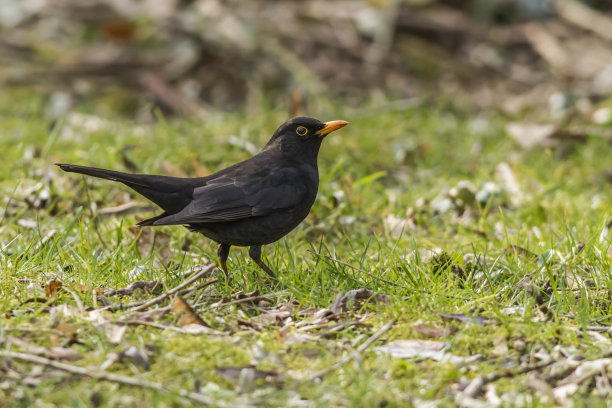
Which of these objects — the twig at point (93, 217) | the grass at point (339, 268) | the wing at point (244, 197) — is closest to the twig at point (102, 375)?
the grass at point (339, 268)

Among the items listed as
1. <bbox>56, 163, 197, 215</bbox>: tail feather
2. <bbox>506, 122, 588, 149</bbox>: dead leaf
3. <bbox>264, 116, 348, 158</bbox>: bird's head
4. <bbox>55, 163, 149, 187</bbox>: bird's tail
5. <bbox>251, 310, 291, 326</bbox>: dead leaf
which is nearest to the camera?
<bbox>251, 310, 291, 326</bbox>: dead leaf

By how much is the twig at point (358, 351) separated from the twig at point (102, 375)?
1.48 ft

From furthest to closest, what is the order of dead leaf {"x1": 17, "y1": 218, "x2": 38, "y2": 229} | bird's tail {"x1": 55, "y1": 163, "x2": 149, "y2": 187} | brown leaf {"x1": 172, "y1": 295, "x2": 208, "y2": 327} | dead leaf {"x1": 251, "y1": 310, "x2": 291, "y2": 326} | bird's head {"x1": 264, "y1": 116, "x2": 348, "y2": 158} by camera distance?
dead leaf {"x1": 17, "y1": 218, "x2": 38, "y2": 229}, bird's head {"x1": 264, "y1": 116, "x2": 348, "y2": 158}, bird's tail {"x1": 55, "y1": 163, "x2": 149, "y2": 187}, dead leaf {"x1": 251, "y1": 310, "x2": 291, "y2": 326}, brown leaf {"x1": 172, "y1": 295, "x2": 208, "y2": 327}

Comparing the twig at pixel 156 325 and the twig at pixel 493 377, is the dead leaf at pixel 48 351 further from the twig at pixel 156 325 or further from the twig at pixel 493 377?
the twig at pixel 493 377

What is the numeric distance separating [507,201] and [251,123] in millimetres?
2374

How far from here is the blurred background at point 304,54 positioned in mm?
8320

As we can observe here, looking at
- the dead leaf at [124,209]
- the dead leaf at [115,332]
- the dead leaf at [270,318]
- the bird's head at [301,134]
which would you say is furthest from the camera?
the dead leaf at [124,209]

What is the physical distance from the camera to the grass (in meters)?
2.88

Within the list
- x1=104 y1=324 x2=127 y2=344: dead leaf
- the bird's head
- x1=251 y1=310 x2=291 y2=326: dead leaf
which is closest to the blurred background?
the bird's head

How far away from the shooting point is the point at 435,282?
12.1ft

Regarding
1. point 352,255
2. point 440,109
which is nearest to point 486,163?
point 440,109

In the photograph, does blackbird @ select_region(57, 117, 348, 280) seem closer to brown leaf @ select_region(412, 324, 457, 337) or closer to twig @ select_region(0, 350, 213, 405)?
brown leaf @ select_region(412, 324, 457, 337)

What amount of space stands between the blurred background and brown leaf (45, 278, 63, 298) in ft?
14.6

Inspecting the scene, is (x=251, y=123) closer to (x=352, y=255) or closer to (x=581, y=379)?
(x=352, y=255)
